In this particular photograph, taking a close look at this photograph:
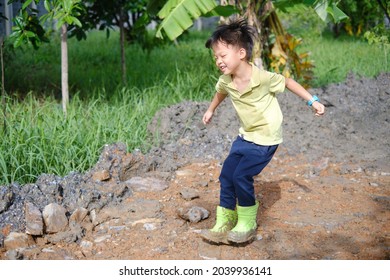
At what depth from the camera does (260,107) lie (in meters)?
3.29

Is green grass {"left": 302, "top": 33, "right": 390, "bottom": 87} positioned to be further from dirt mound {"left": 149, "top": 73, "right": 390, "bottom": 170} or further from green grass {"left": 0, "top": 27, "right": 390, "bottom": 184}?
dirt mound {"left": 149, "top": 73, "right": 390, "bottom": 170}

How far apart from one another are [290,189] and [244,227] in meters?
0.96

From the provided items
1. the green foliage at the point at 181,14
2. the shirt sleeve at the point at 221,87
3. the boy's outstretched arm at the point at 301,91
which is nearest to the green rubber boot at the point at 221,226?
the shirt sleeve at the point at 221,87

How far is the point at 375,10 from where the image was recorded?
11.8 meters

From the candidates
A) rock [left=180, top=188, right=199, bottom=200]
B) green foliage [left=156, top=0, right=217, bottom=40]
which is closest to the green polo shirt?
rock [left=180, top=188, right=199, bottom=200]

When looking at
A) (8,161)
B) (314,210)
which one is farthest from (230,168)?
(8,161)

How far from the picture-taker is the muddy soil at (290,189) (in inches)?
132

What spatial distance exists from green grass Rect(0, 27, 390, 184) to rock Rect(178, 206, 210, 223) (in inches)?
39.2

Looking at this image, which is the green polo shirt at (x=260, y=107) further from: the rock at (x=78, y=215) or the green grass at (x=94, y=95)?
the green grass at (x=94, y=95)

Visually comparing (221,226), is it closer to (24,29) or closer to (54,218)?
(54,218)

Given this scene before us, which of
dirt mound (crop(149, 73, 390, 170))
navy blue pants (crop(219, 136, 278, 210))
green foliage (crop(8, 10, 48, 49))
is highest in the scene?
green foliage (crop(8, 10, 48, 49))

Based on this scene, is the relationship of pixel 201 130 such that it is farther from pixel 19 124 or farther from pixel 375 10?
pixel 375 10

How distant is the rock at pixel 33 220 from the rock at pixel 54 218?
0.04 m

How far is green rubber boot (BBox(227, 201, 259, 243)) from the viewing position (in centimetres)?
332
